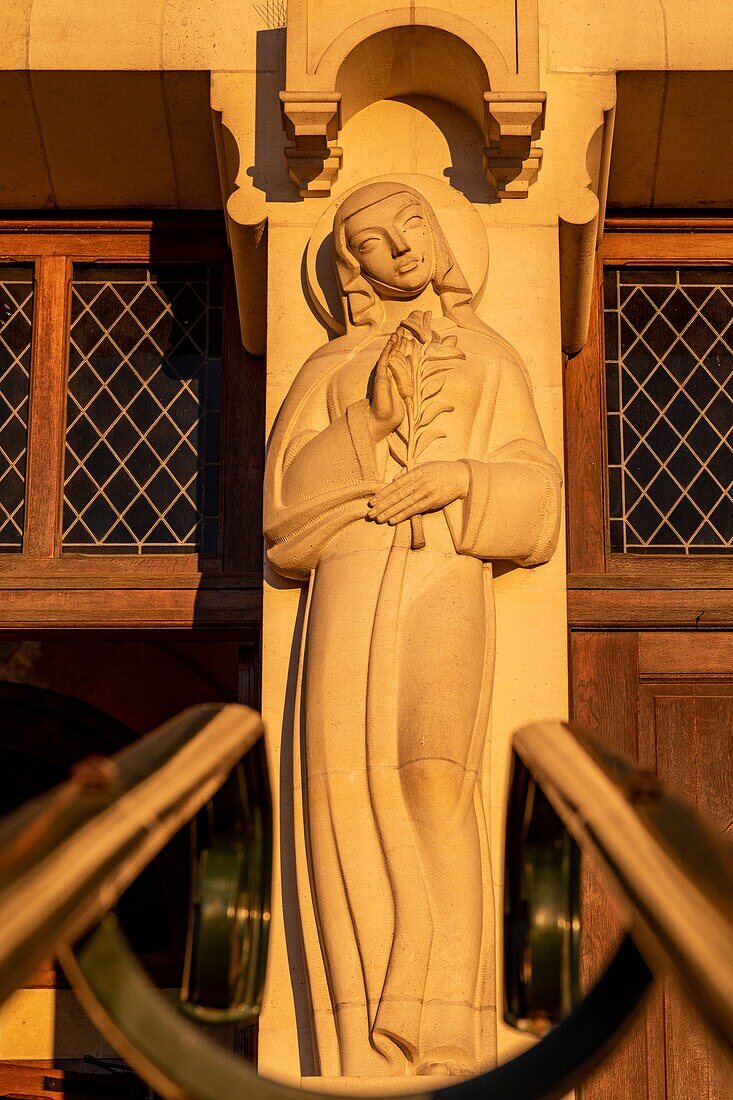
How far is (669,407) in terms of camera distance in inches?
261

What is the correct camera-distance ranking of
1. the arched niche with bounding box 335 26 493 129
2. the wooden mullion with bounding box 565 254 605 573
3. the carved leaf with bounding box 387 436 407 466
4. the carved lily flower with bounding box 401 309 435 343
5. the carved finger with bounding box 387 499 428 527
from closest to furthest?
the carved finger with bounding box 387 499 428 527
the carved leaf with bounding box 387 436 407 466
the carved lily flower with bounding box 401 309 435 343
the arched niche with bounding box 335 26 493 129
the wooden mullion with bounding box 565 254 605 573

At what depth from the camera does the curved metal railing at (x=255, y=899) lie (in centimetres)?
185

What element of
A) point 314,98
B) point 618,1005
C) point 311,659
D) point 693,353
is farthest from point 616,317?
point 618,1005

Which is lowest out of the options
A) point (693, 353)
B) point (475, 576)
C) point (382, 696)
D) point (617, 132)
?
point (382, 696)

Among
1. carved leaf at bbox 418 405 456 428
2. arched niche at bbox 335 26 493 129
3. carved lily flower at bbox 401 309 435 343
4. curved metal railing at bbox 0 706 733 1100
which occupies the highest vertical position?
arched niche at bbox 335 26 493 129

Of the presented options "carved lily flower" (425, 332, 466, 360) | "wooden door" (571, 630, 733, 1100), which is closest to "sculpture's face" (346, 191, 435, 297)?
"carved lily flower" (425, 332, 466, 360)

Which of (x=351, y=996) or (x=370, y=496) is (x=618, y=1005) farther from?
(x=370, y=496)

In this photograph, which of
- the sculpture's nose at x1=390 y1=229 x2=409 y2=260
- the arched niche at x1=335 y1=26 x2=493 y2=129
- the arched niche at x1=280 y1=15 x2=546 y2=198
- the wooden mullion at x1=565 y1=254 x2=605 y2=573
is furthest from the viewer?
the wooden mullion at x1=565 y1=254 x2=605 y2=573

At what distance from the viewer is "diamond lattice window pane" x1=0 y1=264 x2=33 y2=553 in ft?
21.4

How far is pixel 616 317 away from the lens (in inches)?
265

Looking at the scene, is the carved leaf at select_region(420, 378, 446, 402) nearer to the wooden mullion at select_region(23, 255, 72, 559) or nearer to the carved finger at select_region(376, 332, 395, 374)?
the carved finger at select_region(376, 332, 395, 374)

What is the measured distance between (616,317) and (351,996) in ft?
9.48

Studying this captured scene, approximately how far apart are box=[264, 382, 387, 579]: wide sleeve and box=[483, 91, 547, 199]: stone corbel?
1.02 metres

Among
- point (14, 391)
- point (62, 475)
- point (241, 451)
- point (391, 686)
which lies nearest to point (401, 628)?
point (391, 686)
